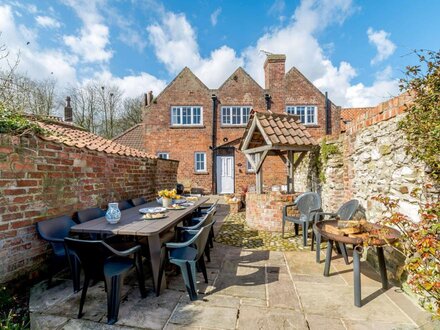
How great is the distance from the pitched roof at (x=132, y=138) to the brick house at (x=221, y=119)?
429 millimetres

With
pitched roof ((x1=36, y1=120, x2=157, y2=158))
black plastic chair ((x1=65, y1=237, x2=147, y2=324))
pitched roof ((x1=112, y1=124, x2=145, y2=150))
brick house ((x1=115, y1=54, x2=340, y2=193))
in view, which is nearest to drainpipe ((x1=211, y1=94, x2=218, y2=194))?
brick house ((x1=115, y1=54, x2=340, y2=193))

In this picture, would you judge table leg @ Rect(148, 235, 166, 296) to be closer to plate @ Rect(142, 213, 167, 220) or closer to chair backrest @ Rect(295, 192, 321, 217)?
plate @ Rect(142, 213, 167, 220)

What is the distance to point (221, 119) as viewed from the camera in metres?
12.9

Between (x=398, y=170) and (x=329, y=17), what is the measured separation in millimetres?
5531

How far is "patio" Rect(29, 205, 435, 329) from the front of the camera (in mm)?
2027

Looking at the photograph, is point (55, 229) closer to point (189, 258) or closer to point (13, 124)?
point (13, 124)

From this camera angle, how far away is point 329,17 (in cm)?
606

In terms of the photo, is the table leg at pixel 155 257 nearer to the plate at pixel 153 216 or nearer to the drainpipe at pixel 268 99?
the plate at pixel 153 216

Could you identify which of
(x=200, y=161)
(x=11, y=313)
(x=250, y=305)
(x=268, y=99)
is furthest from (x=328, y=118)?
(x=11, y=313)

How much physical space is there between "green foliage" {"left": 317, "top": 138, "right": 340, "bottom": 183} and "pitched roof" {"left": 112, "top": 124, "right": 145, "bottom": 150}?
10.4 metres

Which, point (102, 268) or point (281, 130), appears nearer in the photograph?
point (102, 268)

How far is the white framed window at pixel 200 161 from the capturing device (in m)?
12.8

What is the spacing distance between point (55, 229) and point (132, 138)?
1110cm

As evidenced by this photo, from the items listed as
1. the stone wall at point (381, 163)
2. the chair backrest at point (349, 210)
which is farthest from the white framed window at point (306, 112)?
the chair backrest at point (349, 210)
